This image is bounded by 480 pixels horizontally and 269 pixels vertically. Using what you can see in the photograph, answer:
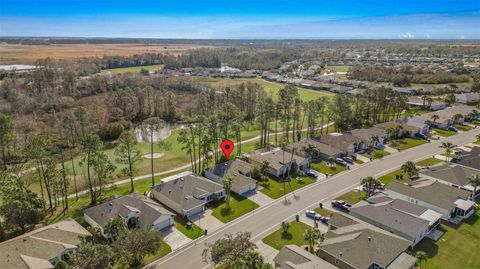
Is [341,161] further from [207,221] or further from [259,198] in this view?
[207,221]

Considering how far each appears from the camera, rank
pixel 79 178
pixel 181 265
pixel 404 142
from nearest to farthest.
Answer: pixel 181 265, pixel 79 178, pixel 404 142

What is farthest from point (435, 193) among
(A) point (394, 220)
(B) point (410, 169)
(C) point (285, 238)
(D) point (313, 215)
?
(C) point (285, 238)

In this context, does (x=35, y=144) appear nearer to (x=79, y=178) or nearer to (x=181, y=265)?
(x=79, y=178)

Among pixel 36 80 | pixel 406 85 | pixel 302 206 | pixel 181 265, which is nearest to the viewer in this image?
pixel 181 265

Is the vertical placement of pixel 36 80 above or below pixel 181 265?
above

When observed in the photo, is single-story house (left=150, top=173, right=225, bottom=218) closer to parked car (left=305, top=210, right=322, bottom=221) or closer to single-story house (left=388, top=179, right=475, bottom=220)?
parked car (left=305, top=210, right=322, bottom=221)

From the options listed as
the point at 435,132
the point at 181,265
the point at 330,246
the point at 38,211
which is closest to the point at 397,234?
the point at 330,246
